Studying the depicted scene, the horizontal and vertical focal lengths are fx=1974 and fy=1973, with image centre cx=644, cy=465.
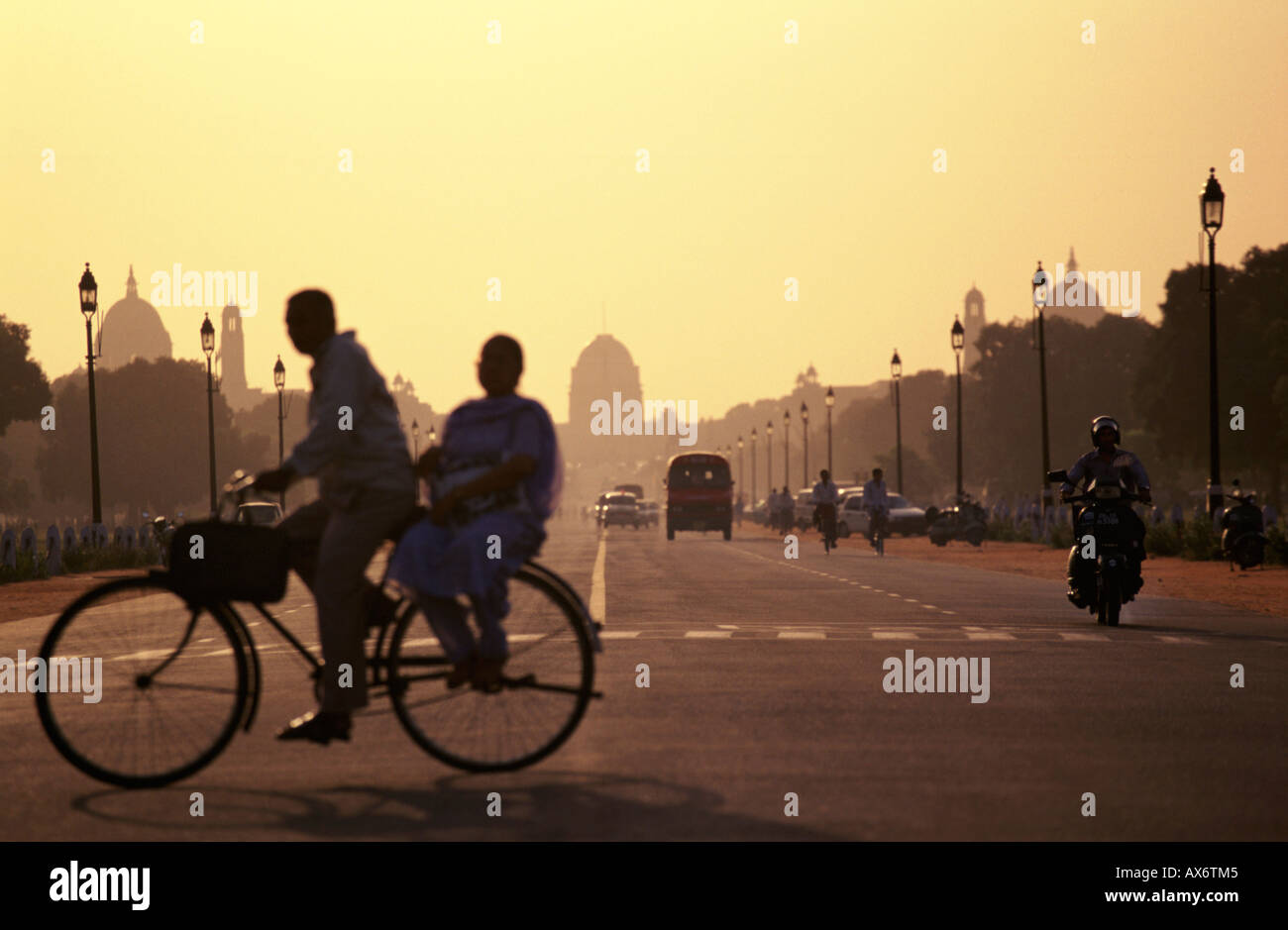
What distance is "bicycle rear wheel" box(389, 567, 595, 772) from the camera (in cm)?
802

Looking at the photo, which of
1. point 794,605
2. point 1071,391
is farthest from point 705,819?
point 1071,391

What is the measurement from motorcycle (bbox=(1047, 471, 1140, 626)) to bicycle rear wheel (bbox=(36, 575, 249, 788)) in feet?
32.5

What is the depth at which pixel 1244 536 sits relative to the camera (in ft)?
99.5

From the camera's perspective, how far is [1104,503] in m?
17.1

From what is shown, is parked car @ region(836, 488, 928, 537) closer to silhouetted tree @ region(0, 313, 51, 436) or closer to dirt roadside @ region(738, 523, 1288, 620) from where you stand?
dirt roadside @ region(738, 523, 1288, 620)

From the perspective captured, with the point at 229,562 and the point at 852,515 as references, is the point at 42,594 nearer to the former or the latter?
the point at 229,562

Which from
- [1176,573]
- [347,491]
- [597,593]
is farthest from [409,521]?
[1176,573]

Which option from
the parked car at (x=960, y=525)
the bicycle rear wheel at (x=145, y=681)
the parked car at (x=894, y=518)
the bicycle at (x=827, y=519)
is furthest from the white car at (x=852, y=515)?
the bicycle rear wheel at (x=145, y=681)

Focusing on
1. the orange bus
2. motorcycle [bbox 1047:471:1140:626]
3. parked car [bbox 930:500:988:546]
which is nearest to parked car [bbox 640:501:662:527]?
the orange bus

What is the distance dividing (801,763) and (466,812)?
1.81 metres
